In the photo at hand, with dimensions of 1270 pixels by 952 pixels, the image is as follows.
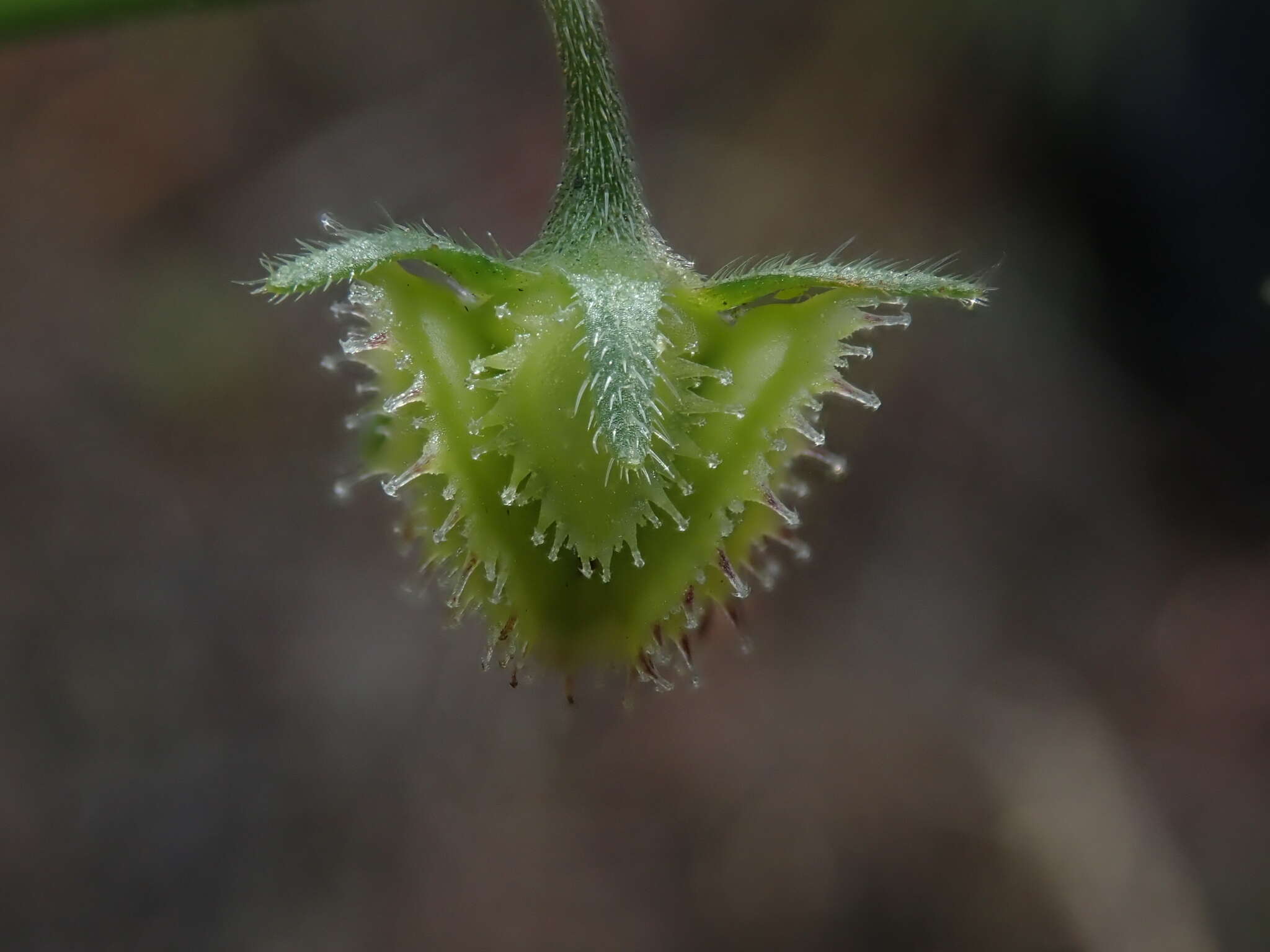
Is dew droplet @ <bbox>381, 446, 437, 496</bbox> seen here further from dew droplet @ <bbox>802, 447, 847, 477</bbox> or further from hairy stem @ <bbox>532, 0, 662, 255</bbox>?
dew droplet @ <bbox>802, 447, 847, 477</bbox>

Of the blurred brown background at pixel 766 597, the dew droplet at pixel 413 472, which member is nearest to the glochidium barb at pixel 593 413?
the dew droplet at pixel 413 472

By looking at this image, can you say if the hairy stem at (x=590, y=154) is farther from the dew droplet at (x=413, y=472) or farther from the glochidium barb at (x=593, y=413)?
the dew droplet at (x=413, y=472)

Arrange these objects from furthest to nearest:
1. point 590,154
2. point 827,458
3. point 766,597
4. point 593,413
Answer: point 766,597, point 590,154, point 827,458, point 593,413

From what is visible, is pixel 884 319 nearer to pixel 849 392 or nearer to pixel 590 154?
pixel 849 392

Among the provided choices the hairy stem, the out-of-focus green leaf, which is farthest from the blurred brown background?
the hairy stem

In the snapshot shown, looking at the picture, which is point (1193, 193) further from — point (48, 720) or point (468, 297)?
point (48, 720)

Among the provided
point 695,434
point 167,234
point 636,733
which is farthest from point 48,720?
point 695,434

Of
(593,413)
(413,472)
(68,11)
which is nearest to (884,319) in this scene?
(593,413)
